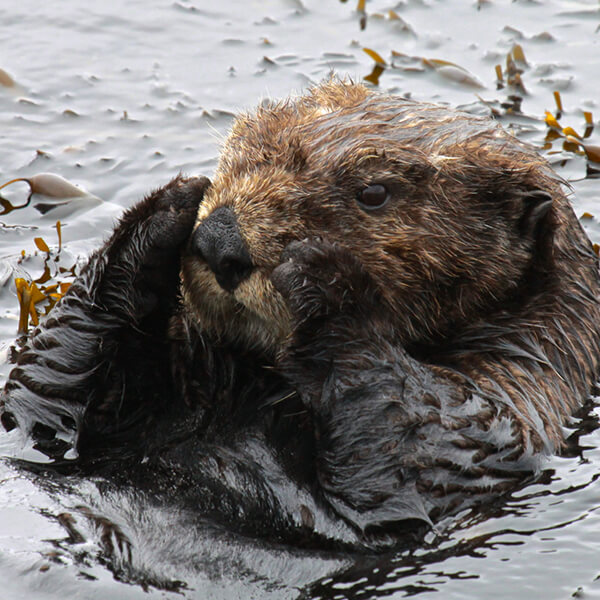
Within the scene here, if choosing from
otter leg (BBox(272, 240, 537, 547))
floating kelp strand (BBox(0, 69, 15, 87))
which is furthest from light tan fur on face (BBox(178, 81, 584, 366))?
floating kelp strand (BBox(0, 69, 15, 87))

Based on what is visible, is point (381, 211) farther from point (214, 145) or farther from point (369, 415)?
point (214, 145)

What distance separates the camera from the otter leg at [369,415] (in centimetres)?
414

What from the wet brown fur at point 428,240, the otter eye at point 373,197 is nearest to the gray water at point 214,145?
the wet brown fur at point 428,240

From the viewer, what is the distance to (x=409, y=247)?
4359mm

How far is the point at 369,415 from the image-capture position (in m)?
4.20

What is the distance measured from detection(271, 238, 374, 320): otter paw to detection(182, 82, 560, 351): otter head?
0.27ft

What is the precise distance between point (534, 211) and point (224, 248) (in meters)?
1.31

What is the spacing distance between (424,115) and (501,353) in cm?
99

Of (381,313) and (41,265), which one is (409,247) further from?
(41,265)

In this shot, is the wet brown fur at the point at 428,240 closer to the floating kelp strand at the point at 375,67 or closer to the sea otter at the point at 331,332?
the sea otter at the point at 331,332

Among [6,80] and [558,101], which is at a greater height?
[558,101]

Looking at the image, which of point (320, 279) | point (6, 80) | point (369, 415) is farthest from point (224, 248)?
point (6, 80)

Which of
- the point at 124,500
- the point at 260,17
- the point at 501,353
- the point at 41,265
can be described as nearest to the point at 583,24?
the point at 260,17

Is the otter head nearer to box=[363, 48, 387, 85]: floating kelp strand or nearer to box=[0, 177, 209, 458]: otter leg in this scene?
box=[0, 177, 209, 458]: otter leg
